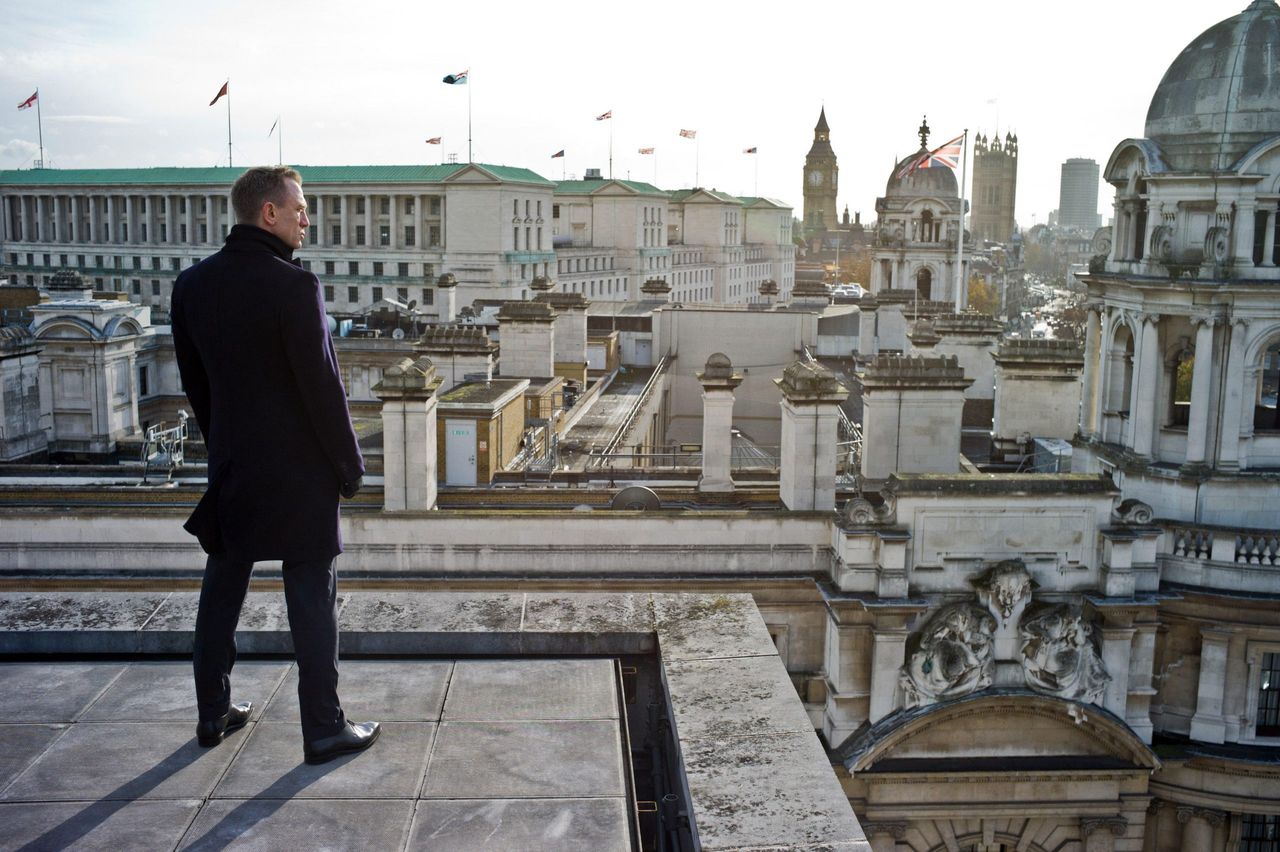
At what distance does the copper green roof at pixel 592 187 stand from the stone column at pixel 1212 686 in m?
117

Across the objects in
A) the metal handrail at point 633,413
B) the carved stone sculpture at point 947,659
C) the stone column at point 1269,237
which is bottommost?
the carved stone sculpture at point 947,659

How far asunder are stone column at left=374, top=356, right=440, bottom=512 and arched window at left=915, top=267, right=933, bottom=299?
47.6 meters

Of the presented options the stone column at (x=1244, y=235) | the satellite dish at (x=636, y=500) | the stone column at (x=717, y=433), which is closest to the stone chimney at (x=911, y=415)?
the stone column at (x=717, y=433)

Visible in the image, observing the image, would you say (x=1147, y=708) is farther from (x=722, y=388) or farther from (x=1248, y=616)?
→ (x=722, y=388)

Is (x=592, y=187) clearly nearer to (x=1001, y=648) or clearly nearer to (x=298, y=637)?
(x=1001, y=648)

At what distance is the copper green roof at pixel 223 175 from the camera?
114m

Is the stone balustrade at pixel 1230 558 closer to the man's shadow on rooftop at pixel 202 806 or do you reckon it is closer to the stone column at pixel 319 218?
the man's shadow on rooftop at pixel 202 806

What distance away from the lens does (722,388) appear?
23.9m

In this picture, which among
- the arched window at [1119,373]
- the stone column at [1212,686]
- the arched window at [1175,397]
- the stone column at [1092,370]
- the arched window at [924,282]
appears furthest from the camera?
the arched window at [924,282]

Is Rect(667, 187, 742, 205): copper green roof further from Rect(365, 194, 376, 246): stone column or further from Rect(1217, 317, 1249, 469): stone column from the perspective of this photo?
Rect(1217, 317, 1249, 469): stone column

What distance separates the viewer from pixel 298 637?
22.8ft

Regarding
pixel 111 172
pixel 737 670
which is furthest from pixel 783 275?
pixel 737 670

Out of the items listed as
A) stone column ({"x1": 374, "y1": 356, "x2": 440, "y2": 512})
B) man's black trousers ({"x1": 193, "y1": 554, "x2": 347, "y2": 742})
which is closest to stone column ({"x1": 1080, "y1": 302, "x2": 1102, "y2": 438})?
stone column ({"x1": 374, "y1": 356, "x2": 440, "y2": 512})

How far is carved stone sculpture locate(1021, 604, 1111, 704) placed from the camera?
64.9 ft
